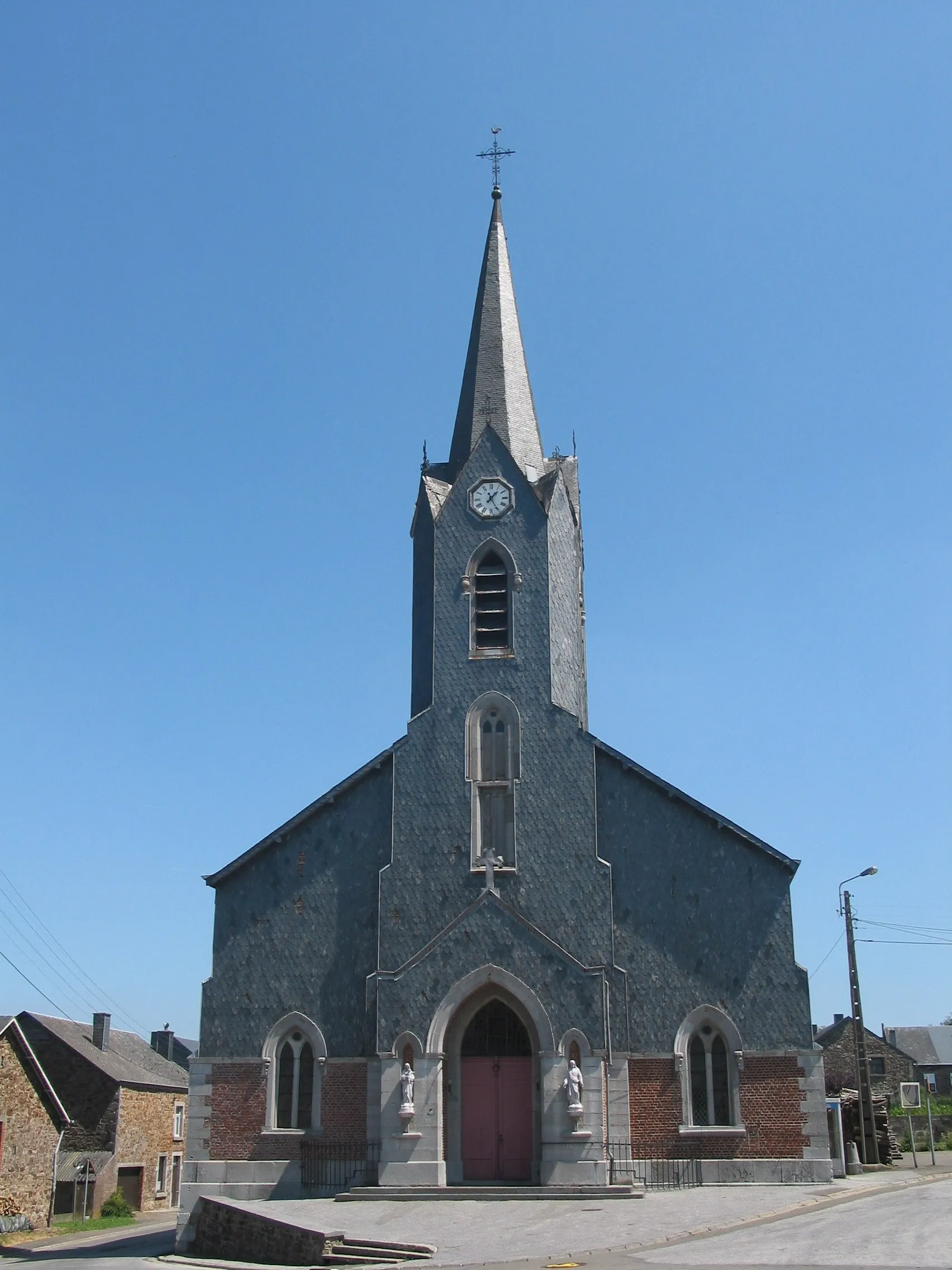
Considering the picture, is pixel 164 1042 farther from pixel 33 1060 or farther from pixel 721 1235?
pixel 721 1235

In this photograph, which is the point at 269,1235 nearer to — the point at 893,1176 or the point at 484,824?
the point at 484,824

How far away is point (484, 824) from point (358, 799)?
303 centimetres

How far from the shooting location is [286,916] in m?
27.9

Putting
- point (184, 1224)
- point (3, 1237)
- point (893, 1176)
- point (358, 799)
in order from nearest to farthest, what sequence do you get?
1. point (184, 1224)
2. point (358, 799)
3. point (893, 1176)
4. point (3, 1237)

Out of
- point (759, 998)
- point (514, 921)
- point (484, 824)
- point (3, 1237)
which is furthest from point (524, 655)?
point (3, 1237)

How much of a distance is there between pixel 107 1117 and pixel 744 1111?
2768cm

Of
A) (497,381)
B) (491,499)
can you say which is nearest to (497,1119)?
(491,499)

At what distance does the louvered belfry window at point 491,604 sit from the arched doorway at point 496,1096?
851cm

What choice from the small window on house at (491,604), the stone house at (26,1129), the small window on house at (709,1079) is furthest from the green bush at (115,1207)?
the small window on house at (491,604)

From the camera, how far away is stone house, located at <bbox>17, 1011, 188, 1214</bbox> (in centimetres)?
4297

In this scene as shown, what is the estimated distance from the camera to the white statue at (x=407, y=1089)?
81.9 feet

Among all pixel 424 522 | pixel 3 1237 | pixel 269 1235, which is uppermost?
pixel 424 522

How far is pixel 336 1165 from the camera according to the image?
84.7 ft

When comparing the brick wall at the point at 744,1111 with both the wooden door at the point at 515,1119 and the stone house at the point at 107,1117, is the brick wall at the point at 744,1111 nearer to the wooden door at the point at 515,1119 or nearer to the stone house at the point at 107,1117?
the wooden door at the point at 515,1119
